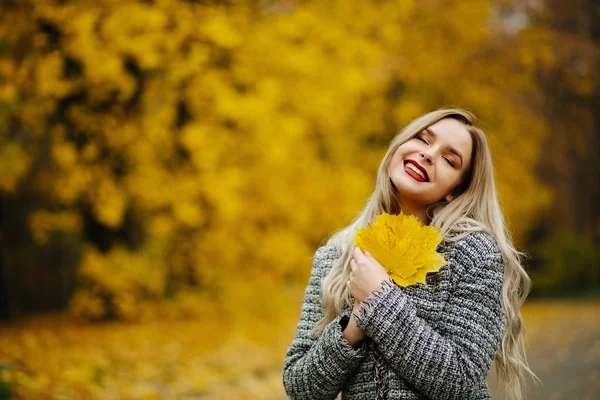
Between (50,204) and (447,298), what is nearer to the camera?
(447,298)

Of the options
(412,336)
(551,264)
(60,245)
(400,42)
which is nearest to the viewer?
(412,336)

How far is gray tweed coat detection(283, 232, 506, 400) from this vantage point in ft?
5.61

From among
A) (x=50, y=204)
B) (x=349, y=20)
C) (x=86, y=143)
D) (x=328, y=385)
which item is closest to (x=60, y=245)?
(x=50, y=204)

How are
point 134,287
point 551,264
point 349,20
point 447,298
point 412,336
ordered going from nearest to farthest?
point 412,336 < point 447,298 < point 349,20 < point 134,287 < point 551,264

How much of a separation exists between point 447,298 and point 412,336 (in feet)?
0.63

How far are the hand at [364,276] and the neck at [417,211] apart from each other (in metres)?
0.30

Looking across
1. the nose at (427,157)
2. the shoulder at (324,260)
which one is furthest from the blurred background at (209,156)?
the nose at (427,157)

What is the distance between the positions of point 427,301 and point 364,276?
0.21 metres

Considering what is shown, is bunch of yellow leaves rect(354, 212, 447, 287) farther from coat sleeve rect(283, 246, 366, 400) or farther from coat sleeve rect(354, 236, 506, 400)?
coat sleeve rect(283, 246, 366, 400)

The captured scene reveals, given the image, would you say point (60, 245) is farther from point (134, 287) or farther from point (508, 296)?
point (508, 296)

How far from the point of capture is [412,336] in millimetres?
1707

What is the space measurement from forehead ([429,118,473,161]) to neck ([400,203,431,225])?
23cm

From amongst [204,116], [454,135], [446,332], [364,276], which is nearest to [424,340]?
[446,332]

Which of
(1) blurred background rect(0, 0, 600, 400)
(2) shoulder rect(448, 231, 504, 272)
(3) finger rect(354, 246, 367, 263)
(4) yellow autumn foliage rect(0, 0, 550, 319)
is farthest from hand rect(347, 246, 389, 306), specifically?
(4) yellow autumn foliage rect(0, 0, 550, 319)
